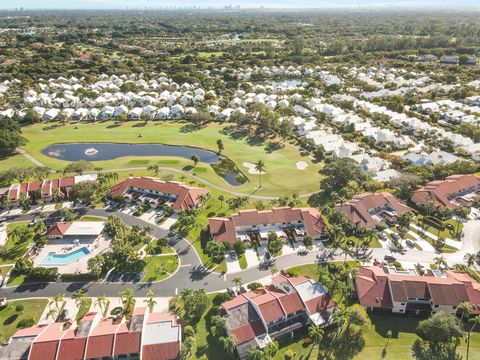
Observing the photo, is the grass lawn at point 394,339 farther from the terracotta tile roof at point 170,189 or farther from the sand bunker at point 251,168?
the sand bunker at point 251,168

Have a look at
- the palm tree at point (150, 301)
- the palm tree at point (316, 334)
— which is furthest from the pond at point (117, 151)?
the palm tree at point (316, 334)

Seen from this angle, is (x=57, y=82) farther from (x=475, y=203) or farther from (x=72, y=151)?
(x=475, y=203)

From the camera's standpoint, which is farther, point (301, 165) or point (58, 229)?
point (301, 165)

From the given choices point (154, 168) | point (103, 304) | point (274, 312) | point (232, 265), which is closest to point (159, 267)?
point (103, 304)

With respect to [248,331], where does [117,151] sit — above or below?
above

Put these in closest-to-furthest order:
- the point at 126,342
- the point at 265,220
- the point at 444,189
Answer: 1. the point at 126,342
2. the point at 265,220
3. the point at 444,189

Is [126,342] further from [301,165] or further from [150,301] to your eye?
[301,165]
